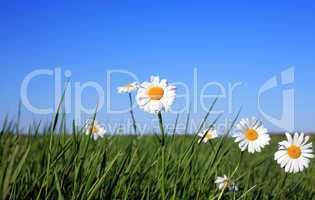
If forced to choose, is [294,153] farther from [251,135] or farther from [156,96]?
[156,96]

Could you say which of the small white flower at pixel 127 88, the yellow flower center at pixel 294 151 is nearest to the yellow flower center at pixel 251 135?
the yellow flower center at pixel 294 151

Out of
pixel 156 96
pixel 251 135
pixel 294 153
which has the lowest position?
pixel 294 153

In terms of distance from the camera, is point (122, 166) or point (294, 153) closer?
point (122, 166)

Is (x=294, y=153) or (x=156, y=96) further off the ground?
(x=156, y=96)

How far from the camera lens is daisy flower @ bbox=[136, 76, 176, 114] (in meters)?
2.02

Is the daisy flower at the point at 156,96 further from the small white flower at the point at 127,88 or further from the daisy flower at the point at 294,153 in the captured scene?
the daisy flower at the point at 294,153

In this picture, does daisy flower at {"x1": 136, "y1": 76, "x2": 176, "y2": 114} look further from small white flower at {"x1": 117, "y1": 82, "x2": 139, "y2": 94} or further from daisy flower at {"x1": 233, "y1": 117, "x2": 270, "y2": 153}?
daisy flower at {"x1": 233, "y1": 117, "x2": 270, "y2": 153}

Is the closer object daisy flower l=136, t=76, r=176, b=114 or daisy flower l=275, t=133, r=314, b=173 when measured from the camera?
daisy flower l=136, t=76, r=176, b=114

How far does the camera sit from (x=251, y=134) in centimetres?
291

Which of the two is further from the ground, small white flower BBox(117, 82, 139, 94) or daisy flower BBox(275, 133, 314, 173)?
small white flower BBox(117, 82, 139, 94)

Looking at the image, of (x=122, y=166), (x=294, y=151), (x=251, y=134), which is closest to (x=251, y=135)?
(x=251, y=134)

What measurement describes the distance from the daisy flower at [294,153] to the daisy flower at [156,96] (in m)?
1.08

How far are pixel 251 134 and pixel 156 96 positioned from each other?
1054 millimetres

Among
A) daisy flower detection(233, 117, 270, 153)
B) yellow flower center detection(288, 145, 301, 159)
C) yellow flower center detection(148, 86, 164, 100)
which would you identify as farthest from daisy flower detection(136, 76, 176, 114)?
yellow flower center detection(288, 145, 301, 159)
